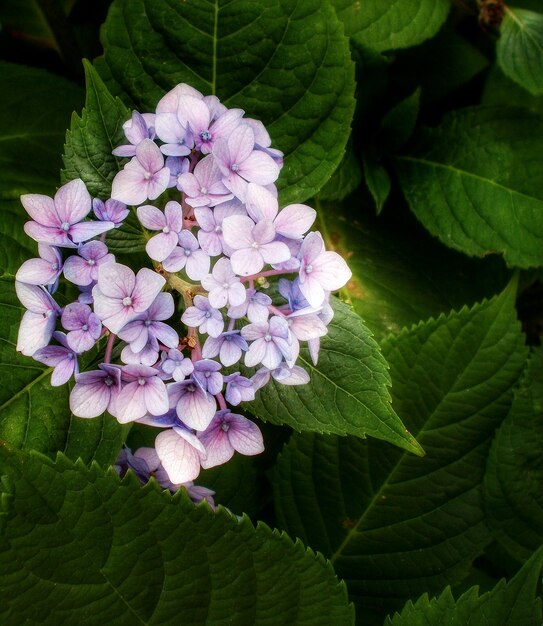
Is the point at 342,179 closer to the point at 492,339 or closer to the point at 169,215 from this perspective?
the point at 492,339

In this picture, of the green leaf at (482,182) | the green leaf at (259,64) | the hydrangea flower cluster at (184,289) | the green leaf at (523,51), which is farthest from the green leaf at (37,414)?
the green leaf at (523,51)

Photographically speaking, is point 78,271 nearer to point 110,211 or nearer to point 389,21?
point 110,211

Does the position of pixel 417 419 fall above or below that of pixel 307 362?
below

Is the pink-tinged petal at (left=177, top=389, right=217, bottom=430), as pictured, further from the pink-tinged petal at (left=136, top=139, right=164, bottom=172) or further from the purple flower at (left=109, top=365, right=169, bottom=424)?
the pink-tinged petal at (left=136, top=139, right=164, bottom=172)

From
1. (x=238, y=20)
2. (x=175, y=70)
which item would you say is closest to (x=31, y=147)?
(x=175, y=70)

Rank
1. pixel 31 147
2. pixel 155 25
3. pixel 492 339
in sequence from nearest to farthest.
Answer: pixel 155 25 → pixel 492 339 → pixel 31 147

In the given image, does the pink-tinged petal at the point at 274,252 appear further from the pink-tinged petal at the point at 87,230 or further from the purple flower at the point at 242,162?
the pink-tinged petal at the point at 87,230

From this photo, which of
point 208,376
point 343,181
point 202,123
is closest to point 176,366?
point 208,376
